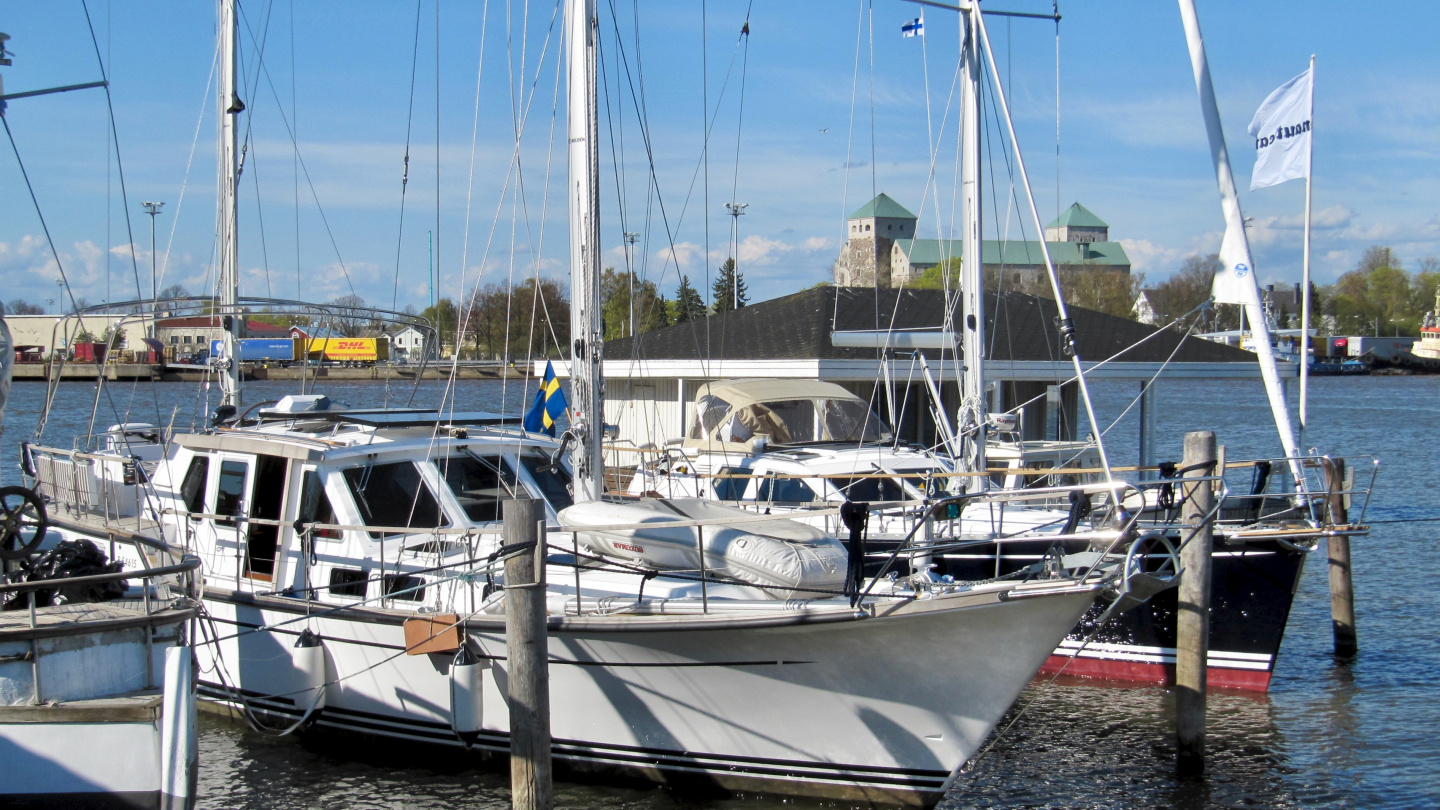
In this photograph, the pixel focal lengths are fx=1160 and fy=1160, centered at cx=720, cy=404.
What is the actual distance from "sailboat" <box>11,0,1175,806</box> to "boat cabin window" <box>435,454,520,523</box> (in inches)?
1.1

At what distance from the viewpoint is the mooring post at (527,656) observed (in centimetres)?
786

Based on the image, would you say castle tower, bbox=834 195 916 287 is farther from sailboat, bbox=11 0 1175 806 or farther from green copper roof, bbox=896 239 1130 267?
sailboat, bbox=11 0 1175 806

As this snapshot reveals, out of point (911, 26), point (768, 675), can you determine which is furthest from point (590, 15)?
point (911, 26)

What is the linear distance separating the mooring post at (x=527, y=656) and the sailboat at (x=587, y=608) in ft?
1.61

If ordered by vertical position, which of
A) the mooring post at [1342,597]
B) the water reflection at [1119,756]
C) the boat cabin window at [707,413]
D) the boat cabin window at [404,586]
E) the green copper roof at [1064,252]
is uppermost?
the green copper roof at [1064,252]

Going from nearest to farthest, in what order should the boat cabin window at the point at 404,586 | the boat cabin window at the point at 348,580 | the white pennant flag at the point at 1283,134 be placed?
the boat cabin window at the point at 404,586 < the boat cabin window at the point at 348,580 < the white pennant flag at the point at 1283,134

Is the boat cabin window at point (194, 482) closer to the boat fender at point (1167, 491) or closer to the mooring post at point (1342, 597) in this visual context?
the boat fender at point (1167, 491)

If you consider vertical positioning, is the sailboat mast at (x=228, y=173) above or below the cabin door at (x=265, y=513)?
above

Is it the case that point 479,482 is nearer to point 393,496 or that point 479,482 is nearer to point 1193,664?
point 393,496

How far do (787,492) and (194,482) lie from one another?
6612 mm

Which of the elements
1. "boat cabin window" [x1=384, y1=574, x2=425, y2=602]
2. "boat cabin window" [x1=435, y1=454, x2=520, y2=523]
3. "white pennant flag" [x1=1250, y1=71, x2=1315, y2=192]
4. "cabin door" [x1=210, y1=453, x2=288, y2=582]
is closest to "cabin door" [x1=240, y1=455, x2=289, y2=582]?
"cabin door" [x1=210, y1=453, x2=288, y2=582]

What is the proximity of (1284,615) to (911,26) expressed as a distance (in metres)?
9.30

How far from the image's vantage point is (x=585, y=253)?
10359 mm

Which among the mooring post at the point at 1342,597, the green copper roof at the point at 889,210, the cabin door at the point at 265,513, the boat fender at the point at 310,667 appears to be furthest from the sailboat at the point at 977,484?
the green copper roof at the point at 889,210
